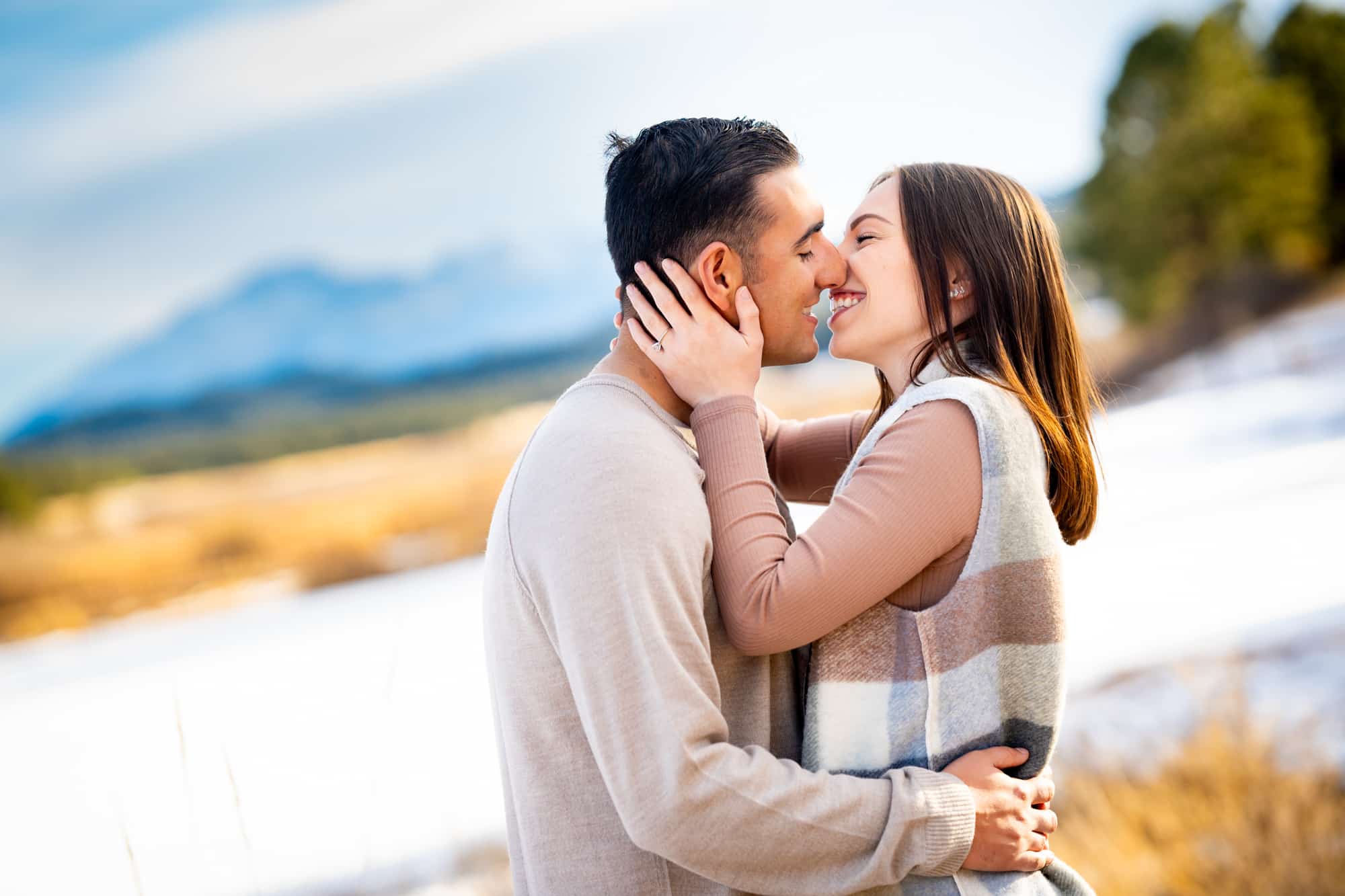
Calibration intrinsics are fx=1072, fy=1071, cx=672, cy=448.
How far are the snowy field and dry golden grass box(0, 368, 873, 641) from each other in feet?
2.47

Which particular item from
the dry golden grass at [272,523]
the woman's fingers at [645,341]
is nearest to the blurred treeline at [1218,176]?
the dry golden grass at [272,523]

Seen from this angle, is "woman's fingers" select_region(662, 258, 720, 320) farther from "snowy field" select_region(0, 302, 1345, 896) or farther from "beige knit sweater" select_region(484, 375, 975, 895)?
"snowy field" select_region(0, 302, 1345, 896)

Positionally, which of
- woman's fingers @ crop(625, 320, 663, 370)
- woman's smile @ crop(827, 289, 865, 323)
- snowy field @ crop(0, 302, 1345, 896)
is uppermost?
woman's smile @ crop(827, 289, 865, 323)

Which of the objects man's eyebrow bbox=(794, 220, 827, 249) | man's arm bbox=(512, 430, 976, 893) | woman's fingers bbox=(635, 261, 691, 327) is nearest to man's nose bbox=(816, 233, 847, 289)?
man's eyebrow bbox=(794, 220, 827, 249)

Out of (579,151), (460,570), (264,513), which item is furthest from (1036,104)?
(264,513)

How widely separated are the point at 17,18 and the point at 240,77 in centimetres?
206

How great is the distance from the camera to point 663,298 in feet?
4.90

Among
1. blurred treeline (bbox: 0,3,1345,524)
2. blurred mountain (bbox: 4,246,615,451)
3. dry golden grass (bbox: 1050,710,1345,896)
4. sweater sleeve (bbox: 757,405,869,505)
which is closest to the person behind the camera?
sweater sleeve (bbox: 757,405,869,505)

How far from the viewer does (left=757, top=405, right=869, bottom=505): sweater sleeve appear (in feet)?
6.37

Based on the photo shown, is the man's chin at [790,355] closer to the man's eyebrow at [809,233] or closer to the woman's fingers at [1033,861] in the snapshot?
the man's eyebrow at [809,233]

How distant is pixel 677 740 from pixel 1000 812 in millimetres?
440

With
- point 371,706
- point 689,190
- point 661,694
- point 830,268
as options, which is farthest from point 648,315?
point 371,706

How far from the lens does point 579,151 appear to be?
13617mm

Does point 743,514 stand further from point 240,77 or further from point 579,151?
point 579,151
